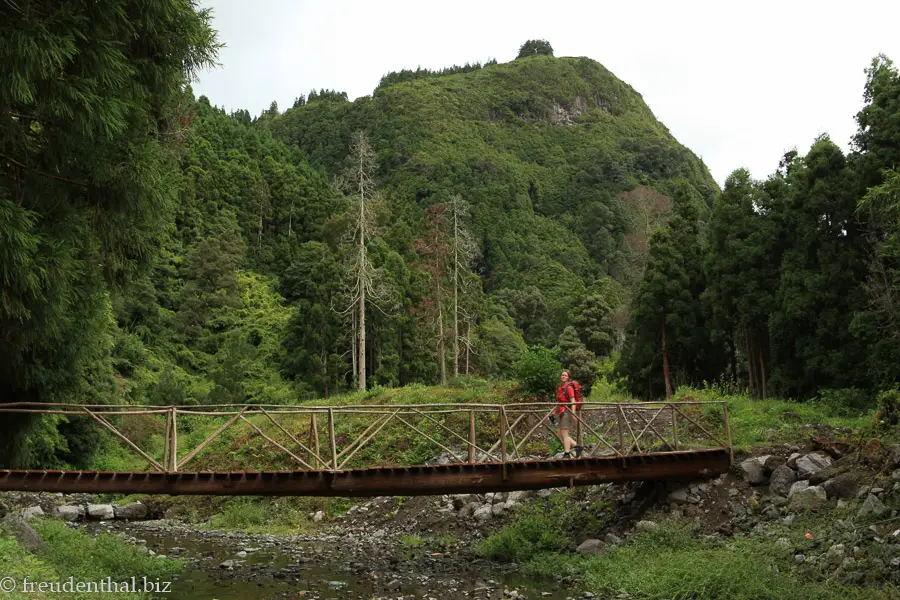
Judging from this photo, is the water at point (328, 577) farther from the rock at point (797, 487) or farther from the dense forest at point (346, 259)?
the rock at point (797, 487)

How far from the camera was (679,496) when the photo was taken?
45.8ft

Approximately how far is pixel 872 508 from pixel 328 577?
342 inches

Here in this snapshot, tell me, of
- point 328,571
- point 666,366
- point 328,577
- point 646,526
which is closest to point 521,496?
point 646,526

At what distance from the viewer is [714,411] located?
18.5m

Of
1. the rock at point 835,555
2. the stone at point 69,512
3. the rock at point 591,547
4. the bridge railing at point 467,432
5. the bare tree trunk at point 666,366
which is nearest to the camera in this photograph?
the rock at point 835,555

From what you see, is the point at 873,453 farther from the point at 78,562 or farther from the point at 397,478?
the point at 78,562

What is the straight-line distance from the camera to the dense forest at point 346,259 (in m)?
8.98

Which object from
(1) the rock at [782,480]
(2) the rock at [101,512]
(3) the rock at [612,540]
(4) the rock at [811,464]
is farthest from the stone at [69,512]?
(4) the rock at [811,464]

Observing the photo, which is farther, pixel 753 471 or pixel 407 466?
pixel 753 471

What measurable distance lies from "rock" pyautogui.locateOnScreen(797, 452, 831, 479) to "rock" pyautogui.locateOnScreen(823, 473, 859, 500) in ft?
2.33

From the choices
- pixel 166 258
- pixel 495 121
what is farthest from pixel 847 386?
pixel 495 121

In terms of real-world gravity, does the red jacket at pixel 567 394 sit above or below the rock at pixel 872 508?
above

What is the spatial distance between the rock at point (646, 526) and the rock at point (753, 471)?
207cm

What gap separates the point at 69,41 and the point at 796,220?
21.9m
